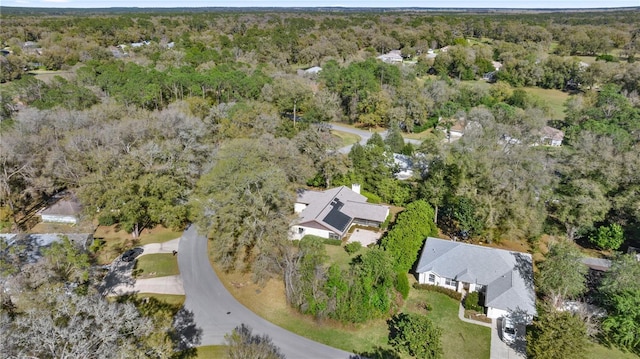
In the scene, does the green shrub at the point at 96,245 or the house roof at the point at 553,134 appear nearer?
the green shrub at the point at 96,245

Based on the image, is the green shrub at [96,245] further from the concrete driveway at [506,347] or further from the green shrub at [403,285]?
the concrete driveway at [506,347]

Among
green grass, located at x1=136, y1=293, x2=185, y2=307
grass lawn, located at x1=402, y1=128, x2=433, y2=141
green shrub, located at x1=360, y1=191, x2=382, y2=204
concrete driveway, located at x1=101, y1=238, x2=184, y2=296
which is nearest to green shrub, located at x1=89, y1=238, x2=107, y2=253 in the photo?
concrete driveway, located at x1=101, y1=238, x2=184, y2=296

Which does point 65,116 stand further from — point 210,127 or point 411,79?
point 411,79

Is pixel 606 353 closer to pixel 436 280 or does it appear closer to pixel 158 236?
pixel 436 280

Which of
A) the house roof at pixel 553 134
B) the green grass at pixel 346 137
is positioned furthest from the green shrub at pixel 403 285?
the house roof at pixel 553 134

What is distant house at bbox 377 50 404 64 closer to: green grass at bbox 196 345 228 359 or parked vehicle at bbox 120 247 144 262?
parked vehicle at bbox 120 247 144 262

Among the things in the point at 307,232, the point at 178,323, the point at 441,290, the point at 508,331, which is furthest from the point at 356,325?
the point at 307,232
